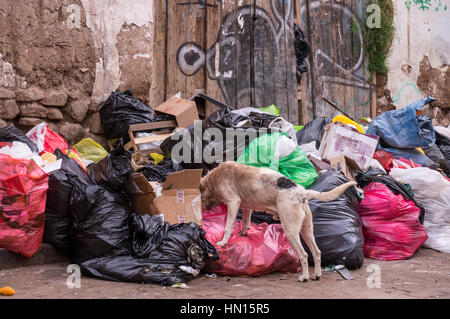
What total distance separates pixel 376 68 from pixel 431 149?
6.32 feet

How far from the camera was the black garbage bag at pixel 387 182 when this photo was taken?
4.15 meters

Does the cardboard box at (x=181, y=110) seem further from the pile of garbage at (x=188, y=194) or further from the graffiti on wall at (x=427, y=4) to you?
the graffiti on wall at (x=427, y=4)

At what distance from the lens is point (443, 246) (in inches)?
165

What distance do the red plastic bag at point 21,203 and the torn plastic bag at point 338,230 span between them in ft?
6.11

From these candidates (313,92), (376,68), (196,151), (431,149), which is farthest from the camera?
(376,68)

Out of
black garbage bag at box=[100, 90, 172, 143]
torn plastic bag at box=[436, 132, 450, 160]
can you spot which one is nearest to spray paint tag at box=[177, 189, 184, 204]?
black garbage bag at box=[100, 90, 172, 143]

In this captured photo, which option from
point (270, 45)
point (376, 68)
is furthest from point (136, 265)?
point (376, 68)

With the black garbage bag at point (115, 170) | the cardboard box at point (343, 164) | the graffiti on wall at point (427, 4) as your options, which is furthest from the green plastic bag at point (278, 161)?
the graffiti on wall at point (427, 4)

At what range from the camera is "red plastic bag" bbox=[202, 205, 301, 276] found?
318cm

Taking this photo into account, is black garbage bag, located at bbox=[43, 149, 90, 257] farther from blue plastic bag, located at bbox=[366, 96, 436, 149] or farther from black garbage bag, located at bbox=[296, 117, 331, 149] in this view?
blue plastic bag, located at bbox=[366, 96, 436, 149]

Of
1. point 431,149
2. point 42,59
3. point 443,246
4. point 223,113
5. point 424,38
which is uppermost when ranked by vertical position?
point 424,38

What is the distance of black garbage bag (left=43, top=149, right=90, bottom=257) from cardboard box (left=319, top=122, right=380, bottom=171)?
2.36 meters

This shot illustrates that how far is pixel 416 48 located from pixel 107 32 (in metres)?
5.10

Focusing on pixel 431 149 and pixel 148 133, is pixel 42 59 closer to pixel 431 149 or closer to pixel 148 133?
pixel 148 133
